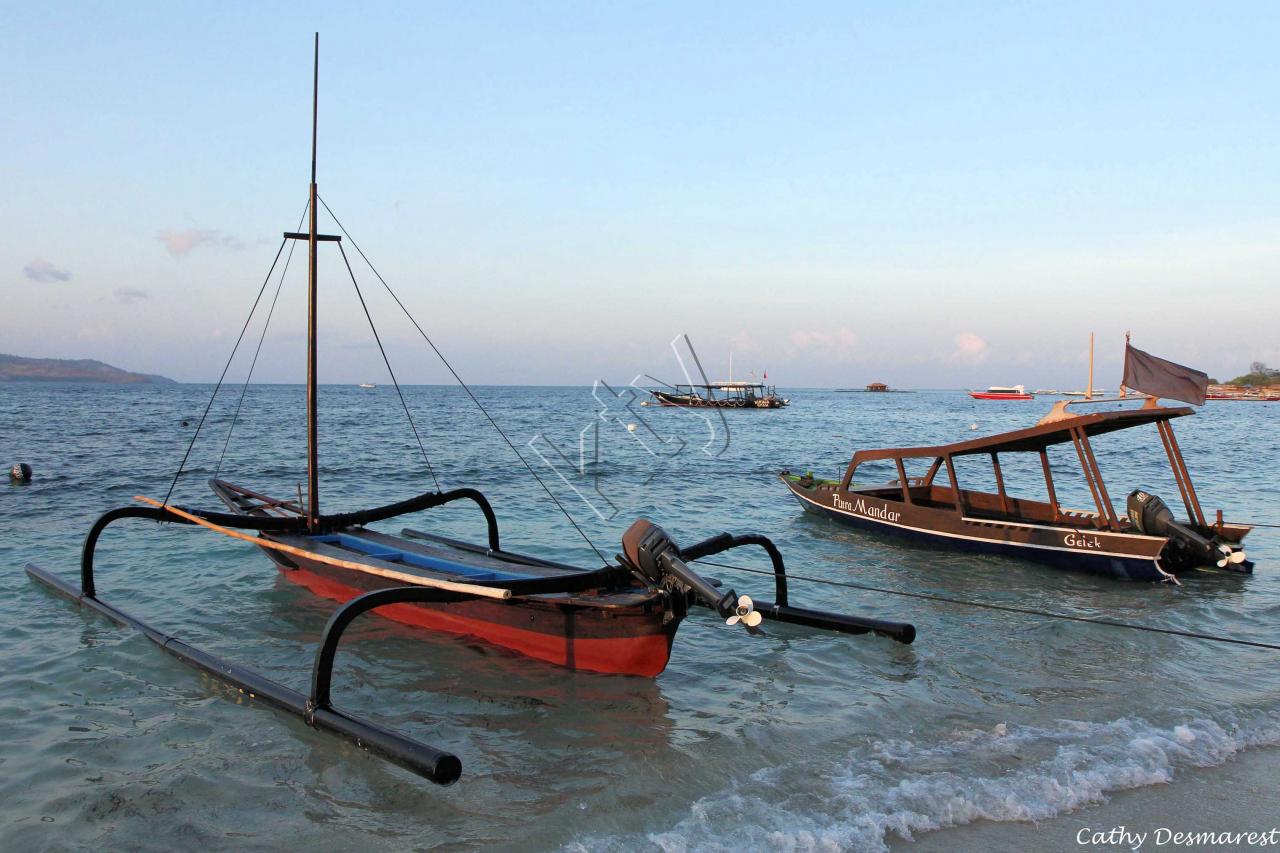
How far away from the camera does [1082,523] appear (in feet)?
47.0

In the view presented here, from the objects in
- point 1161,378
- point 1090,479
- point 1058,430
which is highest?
point 1161,378

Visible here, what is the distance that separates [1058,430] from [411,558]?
10610mm

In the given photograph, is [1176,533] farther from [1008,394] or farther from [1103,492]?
[1008,394]

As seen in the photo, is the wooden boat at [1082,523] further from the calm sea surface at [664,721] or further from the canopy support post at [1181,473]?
the calm sea surface at [664,721]

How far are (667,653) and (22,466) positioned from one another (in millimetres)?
23630

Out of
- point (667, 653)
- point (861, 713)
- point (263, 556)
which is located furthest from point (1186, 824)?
point (263, 556)

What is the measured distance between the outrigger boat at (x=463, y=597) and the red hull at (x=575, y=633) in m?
0.01

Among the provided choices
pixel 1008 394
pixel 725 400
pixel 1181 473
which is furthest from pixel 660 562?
pixel 1008 394

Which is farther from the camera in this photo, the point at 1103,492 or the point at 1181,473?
the point at 1181,473

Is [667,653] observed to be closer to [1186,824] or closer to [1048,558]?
[1186,824]

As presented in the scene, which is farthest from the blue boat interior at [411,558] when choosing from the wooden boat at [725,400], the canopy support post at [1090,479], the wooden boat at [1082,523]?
the wooden boat at [725,400]

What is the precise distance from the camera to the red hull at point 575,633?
7832 mm

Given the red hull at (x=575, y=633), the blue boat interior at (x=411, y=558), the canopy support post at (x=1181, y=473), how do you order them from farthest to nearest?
the canopy support post at (x=1181, y=473)
the blue boat interior at (x=411, y=558)
the red hull at (x=575, y=633)

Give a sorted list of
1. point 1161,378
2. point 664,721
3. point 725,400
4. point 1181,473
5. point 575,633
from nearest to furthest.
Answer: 1. point 664,721
2. point 575,633
3. point 1161,378
4. point 1181,473
5. point 725,400
